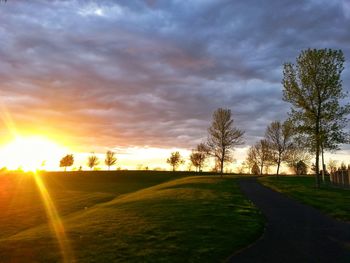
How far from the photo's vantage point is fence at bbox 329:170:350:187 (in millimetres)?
52109

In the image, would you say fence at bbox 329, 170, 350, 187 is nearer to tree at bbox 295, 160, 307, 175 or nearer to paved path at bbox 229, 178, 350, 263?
paved path at bbox 229, 178, 350, 263

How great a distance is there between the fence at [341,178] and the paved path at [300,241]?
33067 millimetres

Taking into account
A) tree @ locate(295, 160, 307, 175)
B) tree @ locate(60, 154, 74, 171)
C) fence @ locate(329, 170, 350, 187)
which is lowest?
fence @ locate(329, 170, 350, 187)

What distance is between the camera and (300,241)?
14.8 meters

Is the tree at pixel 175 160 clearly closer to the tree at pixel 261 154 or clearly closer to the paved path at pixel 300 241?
the tree at pixel 261 154

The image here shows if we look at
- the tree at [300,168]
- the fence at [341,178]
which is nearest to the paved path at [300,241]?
the fence at [341,178]

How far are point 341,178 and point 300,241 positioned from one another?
45197mm

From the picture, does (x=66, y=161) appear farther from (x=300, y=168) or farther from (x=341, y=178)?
(x=341, y=178)

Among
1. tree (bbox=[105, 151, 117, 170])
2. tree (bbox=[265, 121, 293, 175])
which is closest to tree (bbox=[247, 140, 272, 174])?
tree (bbox=[265, 121, 293, 175])

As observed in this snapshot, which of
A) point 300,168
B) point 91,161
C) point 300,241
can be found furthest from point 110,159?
point 300,241

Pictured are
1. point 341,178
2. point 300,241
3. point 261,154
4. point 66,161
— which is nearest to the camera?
point 300,241

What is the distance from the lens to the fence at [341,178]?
5211 centimetres

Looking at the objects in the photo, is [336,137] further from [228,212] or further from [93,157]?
[93,157]

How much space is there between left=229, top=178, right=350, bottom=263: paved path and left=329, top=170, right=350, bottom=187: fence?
108ft
